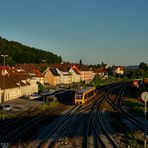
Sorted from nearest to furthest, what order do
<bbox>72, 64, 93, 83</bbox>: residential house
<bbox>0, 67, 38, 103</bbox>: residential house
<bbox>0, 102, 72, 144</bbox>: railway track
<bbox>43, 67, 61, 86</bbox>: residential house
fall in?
<bbox>0, 102, 72, 144</bbox>: railway track, <bbox>0, 67, 38, 103</bbox>: residential house, <bbox>43, 67, 61, 86</bbox>: residential house, <bbox>72, 64, 93, 83</bbox>: residential house

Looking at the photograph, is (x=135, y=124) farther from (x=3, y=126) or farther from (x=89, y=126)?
(x=3, y=126)

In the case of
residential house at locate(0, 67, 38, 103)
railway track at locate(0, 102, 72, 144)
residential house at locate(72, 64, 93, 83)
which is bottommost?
railway track at locate(0, 102, 72, 144)

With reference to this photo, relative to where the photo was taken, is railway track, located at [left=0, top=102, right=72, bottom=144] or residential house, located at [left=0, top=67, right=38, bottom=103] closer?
railway track, located at [left=0, top=102, right=72, bottom=144]

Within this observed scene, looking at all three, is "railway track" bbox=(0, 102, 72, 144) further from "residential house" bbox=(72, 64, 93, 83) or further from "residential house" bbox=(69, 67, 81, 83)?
"residential house" bbox=(72, 64, 93, 83)

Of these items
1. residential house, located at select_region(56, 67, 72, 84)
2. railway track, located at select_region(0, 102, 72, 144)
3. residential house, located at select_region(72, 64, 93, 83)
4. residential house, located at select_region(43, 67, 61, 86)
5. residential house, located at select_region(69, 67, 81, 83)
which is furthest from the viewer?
residential house, located at select_region(72, 64, 93, 83)

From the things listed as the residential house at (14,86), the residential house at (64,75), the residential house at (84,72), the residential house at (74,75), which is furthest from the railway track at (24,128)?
the residential house at (84,72)

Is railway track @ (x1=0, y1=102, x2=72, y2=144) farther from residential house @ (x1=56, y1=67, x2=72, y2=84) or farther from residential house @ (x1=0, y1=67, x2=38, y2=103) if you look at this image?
residential house @ (x1=56, y1=67, x2=72, y2=84)

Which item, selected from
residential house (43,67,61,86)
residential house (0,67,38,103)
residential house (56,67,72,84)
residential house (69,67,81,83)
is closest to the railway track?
residential house (0,67,38,103)

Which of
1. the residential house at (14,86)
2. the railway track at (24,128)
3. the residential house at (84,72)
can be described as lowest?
the railway track at (24,128)

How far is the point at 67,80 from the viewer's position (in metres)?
158

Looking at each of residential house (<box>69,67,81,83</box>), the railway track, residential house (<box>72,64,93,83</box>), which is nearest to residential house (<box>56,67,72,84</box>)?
residential house (<box>69,67,81,83</box>)

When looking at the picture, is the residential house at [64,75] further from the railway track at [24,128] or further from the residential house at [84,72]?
the railway track at [24,128]

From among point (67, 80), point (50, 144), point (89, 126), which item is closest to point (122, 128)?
point (89, 126)

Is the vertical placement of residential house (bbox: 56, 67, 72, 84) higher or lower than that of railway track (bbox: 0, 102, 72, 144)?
higher
